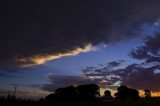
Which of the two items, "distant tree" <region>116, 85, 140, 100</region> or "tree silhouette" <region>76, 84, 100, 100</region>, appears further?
"distant tree" <region>116, 85, 140, 100</region>

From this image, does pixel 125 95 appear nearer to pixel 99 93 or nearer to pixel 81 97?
pixel 99 93

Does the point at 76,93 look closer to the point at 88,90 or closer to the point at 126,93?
the point at 88,90

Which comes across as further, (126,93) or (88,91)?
(126,93)

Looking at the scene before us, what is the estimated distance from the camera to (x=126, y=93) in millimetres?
179375

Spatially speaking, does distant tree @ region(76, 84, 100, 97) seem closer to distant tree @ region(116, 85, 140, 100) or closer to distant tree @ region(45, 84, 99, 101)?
distant tree @ region(45, 84, 99, 101)

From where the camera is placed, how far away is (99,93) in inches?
6560

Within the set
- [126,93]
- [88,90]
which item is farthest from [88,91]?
[126,93]

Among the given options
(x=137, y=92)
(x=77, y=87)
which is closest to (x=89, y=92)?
(x=77, y=87)

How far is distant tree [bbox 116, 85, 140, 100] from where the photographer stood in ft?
586

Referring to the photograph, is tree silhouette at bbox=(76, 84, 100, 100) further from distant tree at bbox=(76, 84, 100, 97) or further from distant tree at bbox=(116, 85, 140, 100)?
distant tree at bbox=(116, 85, 140, 100)

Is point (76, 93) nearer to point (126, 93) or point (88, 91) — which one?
point (88, 91)

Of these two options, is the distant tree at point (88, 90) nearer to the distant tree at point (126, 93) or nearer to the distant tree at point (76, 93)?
the distant tree at point (76, 93)

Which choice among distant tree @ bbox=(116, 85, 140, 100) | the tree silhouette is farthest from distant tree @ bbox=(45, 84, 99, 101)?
distant tree @ bbox=(116, 85, 140, 100)

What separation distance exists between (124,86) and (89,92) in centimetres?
3905
